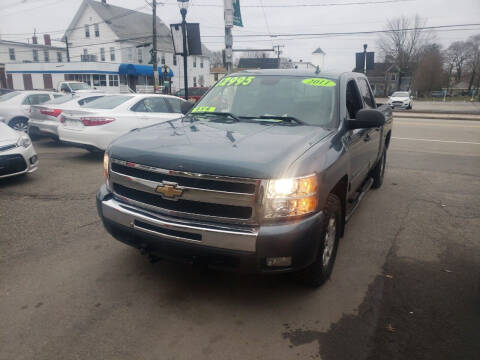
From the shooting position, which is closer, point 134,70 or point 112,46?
point 134,70

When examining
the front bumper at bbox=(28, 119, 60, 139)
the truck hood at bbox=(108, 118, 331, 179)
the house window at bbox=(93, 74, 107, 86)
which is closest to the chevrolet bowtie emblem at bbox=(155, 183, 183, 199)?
the truck hood at bbox=(108, 118, 331, 179)

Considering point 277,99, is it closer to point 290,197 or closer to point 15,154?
point 290,197

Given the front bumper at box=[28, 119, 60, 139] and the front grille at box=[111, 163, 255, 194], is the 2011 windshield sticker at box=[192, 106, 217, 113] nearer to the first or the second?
the front grille at box=[111, 163, 255, 194]

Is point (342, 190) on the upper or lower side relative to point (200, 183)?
lower

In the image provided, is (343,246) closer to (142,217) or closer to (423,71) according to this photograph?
(142,217)

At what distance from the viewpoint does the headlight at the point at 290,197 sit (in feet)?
8.59

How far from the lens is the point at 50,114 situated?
9.79m

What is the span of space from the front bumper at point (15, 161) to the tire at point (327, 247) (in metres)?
5.44

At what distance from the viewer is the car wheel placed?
37.4 ft

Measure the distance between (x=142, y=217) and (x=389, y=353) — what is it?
6.65ft

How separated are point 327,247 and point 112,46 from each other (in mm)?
53142

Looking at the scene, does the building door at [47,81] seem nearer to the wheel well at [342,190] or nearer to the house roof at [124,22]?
the house roof at [124,22]

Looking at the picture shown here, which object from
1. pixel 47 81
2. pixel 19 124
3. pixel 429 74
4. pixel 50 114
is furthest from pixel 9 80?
pixel 429 74

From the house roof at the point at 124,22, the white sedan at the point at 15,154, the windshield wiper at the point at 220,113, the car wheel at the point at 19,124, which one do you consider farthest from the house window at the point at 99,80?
the windshield wiper at the point at 220,113
